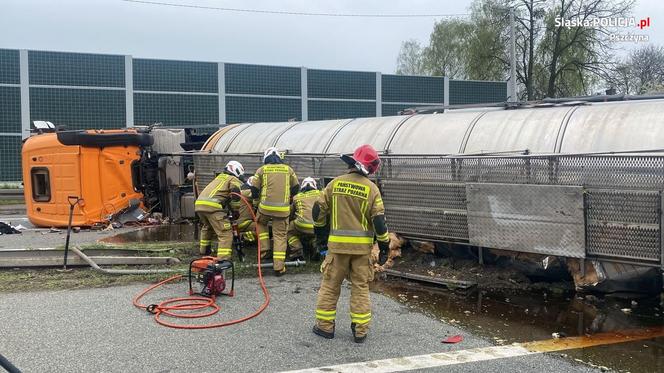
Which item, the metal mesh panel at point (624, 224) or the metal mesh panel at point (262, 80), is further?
the metal mesh panel at point (262, 80)

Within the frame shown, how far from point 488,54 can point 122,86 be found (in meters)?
18.8

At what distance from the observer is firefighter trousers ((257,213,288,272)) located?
7578 millimetres

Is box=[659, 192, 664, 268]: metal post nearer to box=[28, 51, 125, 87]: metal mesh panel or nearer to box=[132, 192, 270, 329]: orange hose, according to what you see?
box=[132, 192, 270, 329]: orange hose

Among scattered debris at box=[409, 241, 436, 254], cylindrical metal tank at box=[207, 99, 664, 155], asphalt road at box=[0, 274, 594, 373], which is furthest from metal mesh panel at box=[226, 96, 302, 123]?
asphalt road at box=[0, 274, 594, 373]

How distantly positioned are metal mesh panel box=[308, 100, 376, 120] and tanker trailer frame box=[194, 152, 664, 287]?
22.6 m

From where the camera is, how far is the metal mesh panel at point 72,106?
25578 millimetres

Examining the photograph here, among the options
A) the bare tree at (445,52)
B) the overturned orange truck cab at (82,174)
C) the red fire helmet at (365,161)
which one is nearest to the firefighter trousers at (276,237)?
the red fire helmet at (365,161)

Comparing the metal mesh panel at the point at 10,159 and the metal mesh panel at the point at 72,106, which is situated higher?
the metal mesh panel at the point at 72,106

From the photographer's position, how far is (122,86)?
26688 millimetres

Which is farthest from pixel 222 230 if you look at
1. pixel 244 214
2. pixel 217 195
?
pixel 244 214

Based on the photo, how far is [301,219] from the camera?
8.12 meters

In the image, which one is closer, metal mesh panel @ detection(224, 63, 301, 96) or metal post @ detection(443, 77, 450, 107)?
metal mesh panel @ detection(224, 63, 301, 96)

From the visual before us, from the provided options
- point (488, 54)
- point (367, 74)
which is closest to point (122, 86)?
point (367, 74)

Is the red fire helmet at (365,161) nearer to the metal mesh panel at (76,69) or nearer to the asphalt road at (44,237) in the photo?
the asphalt road at (44,237)
